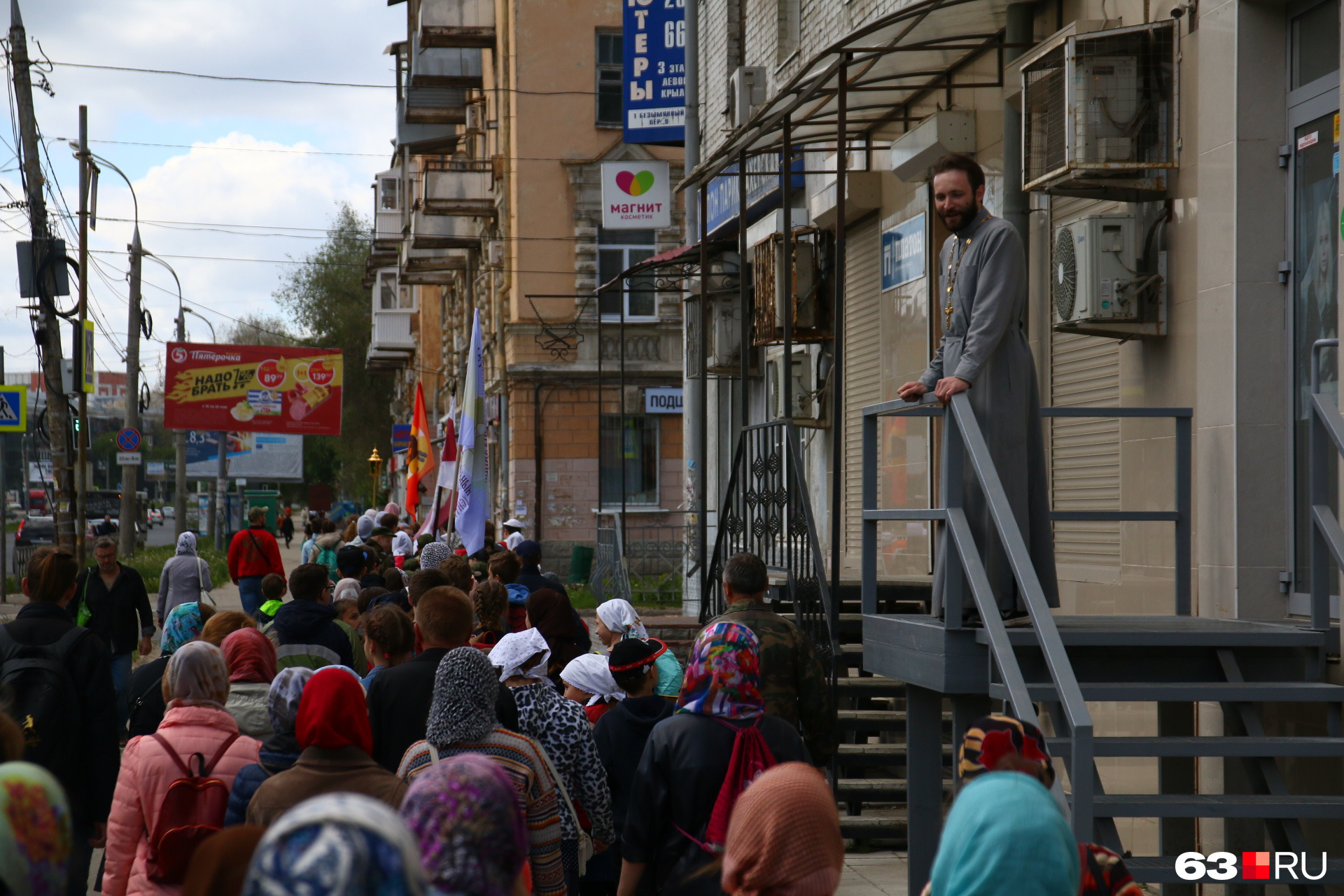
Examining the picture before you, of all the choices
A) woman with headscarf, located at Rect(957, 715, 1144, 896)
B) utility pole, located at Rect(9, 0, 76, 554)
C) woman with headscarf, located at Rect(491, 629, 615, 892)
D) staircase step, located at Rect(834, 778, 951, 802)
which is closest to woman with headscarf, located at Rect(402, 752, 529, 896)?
woman with headscarf, located at Rect(957, 715, 1144, 896)

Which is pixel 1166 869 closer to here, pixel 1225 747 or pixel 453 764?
pixel 1225 747

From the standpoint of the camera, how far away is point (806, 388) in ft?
47.0

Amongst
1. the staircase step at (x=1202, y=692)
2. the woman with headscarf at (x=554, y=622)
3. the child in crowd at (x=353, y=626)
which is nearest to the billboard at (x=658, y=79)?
the child in crowd at (x=353, y=626)

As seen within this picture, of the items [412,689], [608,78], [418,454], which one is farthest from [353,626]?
[608,78]

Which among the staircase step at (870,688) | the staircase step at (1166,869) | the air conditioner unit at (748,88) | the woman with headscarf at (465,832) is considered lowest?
the staircase step at (870,688)

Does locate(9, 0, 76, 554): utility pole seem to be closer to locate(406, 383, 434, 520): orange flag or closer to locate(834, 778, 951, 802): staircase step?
locate(406, 383, 434, 520): orange flag

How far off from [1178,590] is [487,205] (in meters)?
27.6

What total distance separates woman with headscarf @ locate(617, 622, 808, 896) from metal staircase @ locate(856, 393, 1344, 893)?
2.83ft

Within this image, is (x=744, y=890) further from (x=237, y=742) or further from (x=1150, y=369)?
(x=1150, y=369)

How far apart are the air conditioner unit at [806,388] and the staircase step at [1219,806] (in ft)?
29.2

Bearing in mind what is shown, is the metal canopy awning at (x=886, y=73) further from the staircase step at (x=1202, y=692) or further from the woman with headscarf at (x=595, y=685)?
the staircase step at (x=1202, y=692)

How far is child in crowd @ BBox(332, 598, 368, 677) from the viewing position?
26.9ft

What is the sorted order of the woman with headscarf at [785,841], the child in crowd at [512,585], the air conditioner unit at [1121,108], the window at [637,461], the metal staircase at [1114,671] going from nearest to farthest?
1. the woman with headscarf at [785,841]
2. the metal staircase at [1114,671]
3. the air conditioner unit at [1121,108]
4. the child in crowd at [512,585]
5. the window at [637,461]

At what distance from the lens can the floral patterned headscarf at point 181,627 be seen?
7.60 meters
